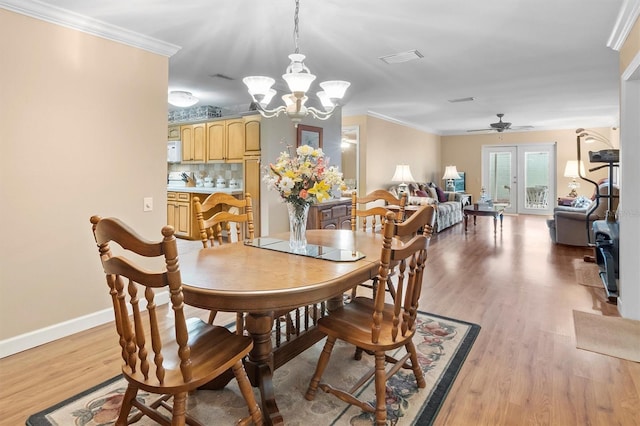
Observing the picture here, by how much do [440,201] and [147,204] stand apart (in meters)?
7.16

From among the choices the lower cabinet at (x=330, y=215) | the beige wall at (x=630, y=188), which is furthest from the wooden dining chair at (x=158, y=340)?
the lower cabinet at (x=330, y=215)

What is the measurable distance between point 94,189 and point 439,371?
114 inches

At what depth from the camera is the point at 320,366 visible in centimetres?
195

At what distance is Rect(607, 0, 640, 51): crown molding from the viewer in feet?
8.60

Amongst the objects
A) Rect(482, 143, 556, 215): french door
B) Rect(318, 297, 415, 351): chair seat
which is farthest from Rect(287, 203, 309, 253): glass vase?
Rect(482, 143, 556, 215): french door

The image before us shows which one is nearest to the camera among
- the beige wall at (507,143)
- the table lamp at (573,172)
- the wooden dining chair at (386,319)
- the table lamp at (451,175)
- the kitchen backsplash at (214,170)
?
the wooden dining chair at (386,319)

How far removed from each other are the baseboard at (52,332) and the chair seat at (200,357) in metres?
1.53

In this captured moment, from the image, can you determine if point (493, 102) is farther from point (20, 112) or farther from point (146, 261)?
point (20, 112)

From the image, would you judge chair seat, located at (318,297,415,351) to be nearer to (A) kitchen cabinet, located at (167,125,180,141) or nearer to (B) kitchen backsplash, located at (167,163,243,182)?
(B) kitchen backsplash, located at (167,163,243,182)

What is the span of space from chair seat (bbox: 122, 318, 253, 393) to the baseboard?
153 cm

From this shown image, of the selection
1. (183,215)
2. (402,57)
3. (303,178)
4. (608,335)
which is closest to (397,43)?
(402,57)

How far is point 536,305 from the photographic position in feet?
11.1

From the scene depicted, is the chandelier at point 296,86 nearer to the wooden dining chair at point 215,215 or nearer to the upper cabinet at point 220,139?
the wooden dining chair at point 215,215

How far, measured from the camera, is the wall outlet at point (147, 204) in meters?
3.30
